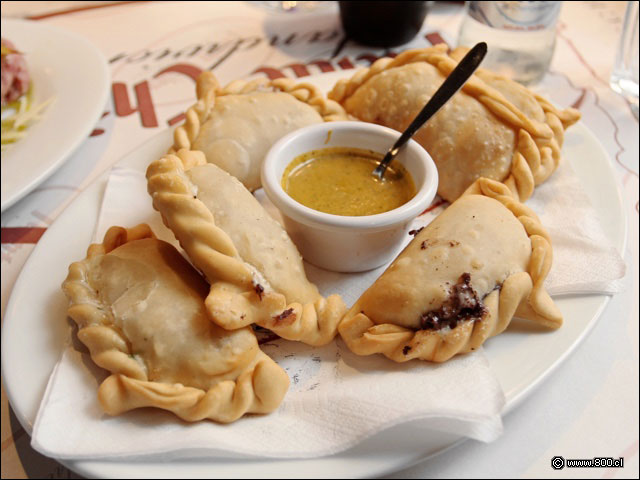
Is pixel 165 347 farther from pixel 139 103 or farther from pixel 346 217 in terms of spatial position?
pixel 139 103

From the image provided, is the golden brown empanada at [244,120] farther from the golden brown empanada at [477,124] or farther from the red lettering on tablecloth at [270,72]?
the red lettering on tablecloth at [270,72]

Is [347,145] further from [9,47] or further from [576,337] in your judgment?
[9,47]

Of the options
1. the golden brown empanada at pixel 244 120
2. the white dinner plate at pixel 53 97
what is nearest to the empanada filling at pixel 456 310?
the golden brown empanada at pixel 244 120

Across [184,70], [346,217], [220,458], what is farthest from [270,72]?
[220,458]

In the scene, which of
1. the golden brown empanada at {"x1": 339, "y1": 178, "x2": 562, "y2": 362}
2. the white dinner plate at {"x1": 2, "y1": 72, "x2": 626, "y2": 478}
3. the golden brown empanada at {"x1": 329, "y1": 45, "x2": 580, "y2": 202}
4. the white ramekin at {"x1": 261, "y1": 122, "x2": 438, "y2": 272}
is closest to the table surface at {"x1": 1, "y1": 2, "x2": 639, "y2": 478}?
the white dinner plate at {"x1": 2, "y1": 72, "x2": 626, "y2": 478}

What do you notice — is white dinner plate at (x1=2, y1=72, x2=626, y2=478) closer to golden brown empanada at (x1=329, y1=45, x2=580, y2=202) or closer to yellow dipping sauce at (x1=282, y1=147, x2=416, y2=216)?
golden brown empanada at (x1=329, y1=45, x2=580, y2=202)
